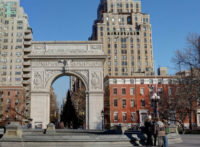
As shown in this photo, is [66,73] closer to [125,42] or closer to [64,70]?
[64,70]

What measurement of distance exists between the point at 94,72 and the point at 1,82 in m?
36.8

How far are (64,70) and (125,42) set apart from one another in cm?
5096

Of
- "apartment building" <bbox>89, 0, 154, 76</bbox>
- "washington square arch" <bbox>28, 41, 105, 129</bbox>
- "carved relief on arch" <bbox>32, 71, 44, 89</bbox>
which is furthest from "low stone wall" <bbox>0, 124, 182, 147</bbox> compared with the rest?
"apartment building" <bbox>89, 0, 154, 76</bbox>

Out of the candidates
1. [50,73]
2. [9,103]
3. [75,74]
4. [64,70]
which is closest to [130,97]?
[75,74]

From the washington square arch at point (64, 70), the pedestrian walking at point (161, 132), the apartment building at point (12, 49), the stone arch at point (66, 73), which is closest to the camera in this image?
the pedestrian walking at point (161, 132)

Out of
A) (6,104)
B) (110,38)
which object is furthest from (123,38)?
(6,104)

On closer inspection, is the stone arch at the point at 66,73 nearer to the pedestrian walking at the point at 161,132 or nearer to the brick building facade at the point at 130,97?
the brick building facade at the point at 130,97

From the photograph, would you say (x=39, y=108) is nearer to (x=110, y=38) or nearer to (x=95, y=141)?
(x=95, y=141)

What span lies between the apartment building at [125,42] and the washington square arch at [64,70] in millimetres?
45890

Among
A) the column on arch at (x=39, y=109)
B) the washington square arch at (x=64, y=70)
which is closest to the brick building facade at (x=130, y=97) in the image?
the washington square arch at (x=64, y=70)

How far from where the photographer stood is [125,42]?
8306cm

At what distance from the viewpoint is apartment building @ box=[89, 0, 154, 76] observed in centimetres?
8192

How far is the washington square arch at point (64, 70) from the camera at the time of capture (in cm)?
3381

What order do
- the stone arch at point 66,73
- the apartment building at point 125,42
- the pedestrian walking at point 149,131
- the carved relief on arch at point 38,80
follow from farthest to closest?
the apartment building at point 125,42 < the stone arch at point 66,73 < the carved relief on arch at point 38,80 < the pedestrian walking at point 149,131
